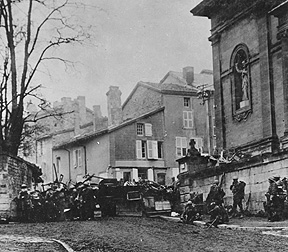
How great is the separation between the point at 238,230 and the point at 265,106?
10996 mm

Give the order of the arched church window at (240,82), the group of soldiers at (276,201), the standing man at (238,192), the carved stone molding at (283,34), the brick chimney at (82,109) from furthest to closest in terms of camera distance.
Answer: the brick chimney at (82,109) → the arched church window at (240,82) → the carved stone molding at (283,34) → the standing man at (238,192) → the group of soldiers at (276,201)

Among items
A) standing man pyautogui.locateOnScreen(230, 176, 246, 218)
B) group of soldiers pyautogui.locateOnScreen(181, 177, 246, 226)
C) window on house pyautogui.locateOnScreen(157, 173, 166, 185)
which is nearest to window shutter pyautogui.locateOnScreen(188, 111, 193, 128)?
window on house pyautogui.locateOnScreen(157, 173, 166, 185)

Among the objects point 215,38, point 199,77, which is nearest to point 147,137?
point 199,77

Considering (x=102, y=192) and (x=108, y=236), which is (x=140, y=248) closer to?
(x=108, y=236)

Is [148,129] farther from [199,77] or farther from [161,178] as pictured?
[199,77]

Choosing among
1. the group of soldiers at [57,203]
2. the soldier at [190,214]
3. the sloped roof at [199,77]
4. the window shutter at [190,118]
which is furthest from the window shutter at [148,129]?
the soldier at [190,214]

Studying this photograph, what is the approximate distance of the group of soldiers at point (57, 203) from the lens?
22766mm

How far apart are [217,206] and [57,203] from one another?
828 centimetres

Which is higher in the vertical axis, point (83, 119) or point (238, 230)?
point (83, 119)

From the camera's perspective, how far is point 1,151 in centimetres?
2495

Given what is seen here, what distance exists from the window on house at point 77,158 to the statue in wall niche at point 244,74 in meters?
25.1

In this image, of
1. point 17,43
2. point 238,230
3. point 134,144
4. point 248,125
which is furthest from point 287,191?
point 134,144

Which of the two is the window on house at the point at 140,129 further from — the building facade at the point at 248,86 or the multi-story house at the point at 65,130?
the building facade at the point at 248,86

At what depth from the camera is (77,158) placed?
170 ft
